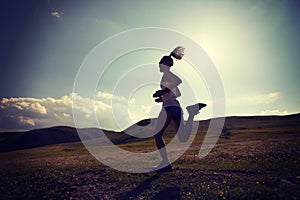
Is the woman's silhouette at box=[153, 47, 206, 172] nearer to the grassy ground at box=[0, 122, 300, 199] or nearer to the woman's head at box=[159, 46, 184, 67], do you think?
the woman's head at box=[159, 46, 184, 67]

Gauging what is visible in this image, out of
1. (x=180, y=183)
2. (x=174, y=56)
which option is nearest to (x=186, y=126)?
(x=180, y=183)

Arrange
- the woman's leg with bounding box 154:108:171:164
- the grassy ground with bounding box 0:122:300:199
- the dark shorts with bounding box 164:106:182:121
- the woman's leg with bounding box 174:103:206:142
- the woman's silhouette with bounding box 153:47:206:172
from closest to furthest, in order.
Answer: the grassy ground with bounding box 0:122:300:199, the woman's leg with bounding box 174:103:206:142, the woman's silhouette with bounding box 153:47:206:172, the dark shorts with bounding box 164:106:182:121, the woman's leg with bounding box 154:108:171:164

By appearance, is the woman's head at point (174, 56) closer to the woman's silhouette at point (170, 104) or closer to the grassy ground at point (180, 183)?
the woman's silhouette at point (170, 104)

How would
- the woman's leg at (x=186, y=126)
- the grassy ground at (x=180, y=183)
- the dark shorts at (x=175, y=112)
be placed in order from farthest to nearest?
the dark shorts at (x=175, y=112) → the woman's leg at (x=186, y=126) → the grassy ground at (x=180, y=183)

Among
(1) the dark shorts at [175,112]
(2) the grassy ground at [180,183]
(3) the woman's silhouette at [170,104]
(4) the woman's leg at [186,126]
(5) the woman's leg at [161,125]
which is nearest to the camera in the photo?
(2) the grassy ground at [180,183]

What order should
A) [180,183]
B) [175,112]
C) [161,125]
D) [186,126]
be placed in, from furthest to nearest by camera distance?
[161,125], [175,112], [186,126], [180,183]

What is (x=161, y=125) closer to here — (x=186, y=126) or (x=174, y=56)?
(x=186, y=126)

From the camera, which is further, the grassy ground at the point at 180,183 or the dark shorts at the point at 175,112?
the dark shorts at the point at 175,112

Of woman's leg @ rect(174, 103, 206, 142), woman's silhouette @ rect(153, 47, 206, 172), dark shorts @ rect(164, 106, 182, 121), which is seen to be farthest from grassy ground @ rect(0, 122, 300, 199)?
dark shorts @ rect(164, 106, 182, 121)

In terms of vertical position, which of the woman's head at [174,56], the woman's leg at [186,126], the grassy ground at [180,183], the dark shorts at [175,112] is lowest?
the grassy ground at [180,183]

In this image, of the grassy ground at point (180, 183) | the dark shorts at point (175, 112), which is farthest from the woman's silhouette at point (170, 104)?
the grassy ground at point (180, 183)

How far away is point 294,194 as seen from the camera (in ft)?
27.8

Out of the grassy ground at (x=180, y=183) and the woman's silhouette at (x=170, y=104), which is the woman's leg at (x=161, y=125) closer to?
the woman's silhouette at (x=170, y=104)

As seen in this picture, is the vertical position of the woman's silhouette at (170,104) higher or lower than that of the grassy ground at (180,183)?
higher
